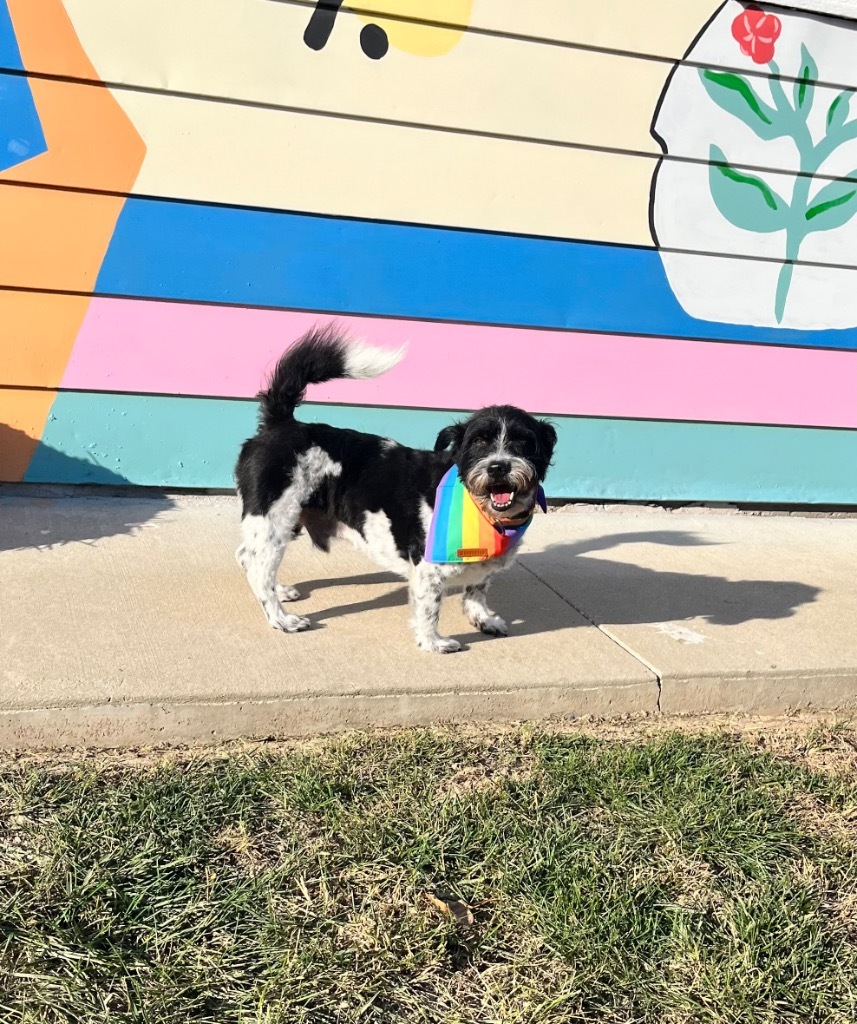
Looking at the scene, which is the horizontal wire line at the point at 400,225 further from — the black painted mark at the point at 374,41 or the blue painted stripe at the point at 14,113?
the black painted mark at the point at 374,41

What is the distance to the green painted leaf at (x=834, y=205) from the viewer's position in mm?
6129

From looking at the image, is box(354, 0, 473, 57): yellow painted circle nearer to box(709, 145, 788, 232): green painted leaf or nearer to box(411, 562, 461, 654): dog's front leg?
box(709, 145, 788, 232): green painted leaf

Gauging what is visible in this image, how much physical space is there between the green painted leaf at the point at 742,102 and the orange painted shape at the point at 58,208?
3550mm

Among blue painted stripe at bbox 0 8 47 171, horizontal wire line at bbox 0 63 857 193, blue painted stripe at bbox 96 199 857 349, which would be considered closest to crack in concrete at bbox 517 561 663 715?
blue painted stripe at bbox 96 199 857 349

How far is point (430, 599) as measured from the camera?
376 centimetres

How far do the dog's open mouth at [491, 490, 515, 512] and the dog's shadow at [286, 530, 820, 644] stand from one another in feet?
2.34

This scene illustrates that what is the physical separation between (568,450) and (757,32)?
9.49 feet

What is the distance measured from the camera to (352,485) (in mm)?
3934

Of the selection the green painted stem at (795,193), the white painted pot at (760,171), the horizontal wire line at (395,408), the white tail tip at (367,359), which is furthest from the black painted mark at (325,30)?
the green painted stem at (795,193)

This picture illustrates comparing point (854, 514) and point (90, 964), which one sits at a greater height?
point (854, 514)

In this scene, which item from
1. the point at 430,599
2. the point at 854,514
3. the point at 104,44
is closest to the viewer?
the point at 430,599

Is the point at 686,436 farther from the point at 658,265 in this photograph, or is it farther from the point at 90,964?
the point at 90,964

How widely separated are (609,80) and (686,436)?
2.34 meters

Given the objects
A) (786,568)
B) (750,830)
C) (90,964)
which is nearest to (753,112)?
(786,568)
